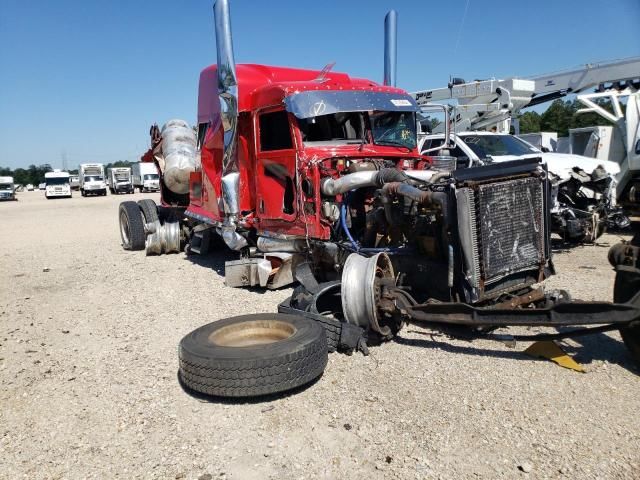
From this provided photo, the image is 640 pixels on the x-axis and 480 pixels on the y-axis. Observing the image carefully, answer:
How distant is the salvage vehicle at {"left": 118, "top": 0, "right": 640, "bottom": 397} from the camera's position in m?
3.69

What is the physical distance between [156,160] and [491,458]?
9034 mm

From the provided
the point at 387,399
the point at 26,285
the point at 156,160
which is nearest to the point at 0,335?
the point at 26,285

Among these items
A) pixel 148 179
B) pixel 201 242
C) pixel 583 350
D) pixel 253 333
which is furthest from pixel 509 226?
pixel 148 179

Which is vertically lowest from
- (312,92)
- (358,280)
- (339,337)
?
(339,337)

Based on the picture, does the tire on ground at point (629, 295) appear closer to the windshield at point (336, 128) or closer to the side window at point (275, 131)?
the windshield at point (336, 128)

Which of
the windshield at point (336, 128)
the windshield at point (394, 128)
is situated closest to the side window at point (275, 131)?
the windshield at point (336, 128)

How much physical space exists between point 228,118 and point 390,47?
3430 mm

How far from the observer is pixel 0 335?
516cm

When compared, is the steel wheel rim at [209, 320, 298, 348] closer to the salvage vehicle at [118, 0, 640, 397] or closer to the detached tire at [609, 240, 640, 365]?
the salvage vehicle at [118, 0, 640, 397]

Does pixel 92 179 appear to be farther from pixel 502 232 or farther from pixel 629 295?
pixel 629 295

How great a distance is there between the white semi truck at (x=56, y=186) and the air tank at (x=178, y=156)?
37221 millimetres

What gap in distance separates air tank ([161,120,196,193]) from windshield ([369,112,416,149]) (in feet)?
14.1

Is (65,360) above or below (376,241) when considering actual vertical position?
below

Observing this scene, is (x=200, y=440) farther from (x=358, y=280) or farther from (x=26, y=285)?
(x=26, y=285)
